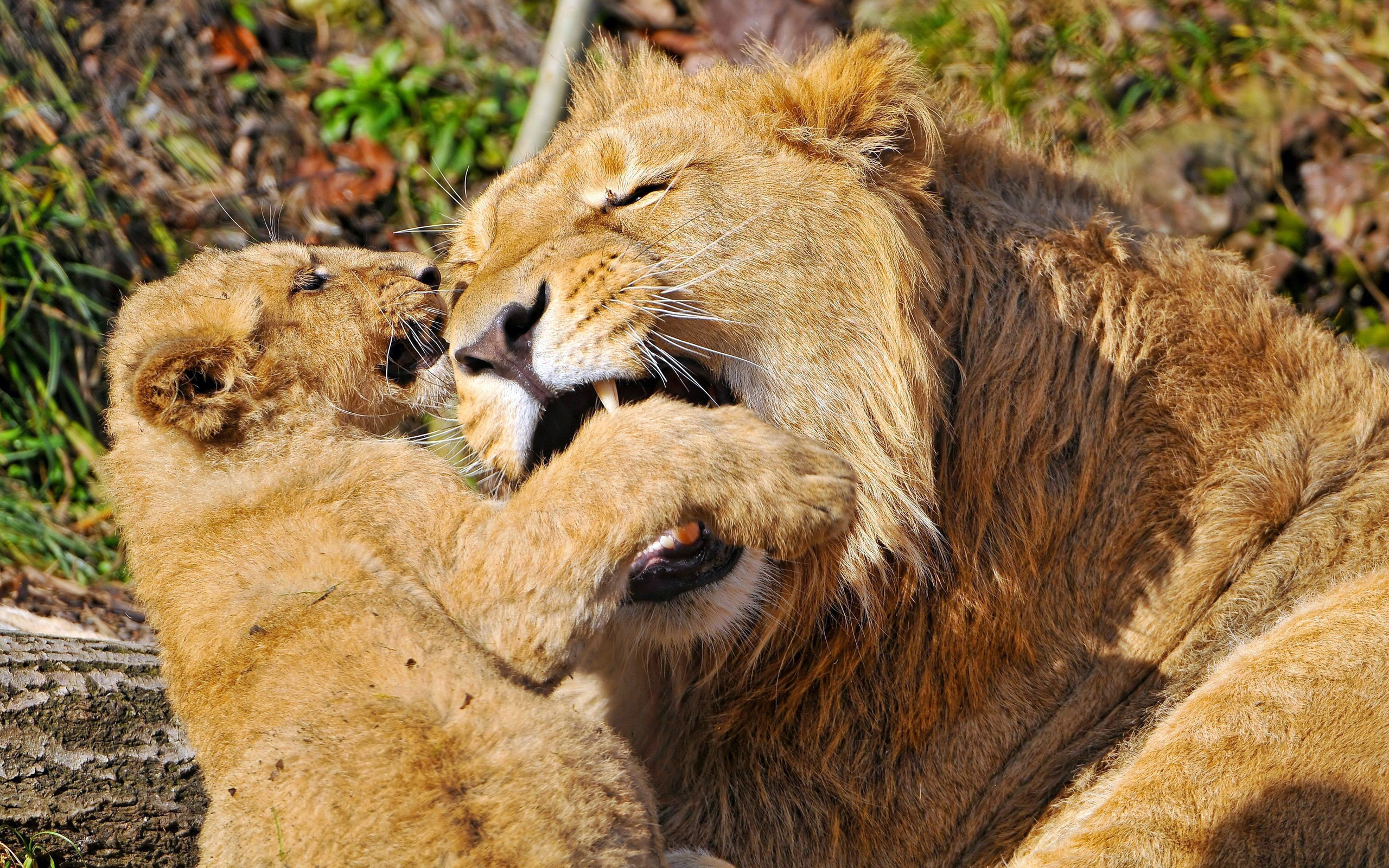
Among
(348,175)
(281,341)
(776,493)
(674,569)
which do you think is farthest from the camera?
(348,175)

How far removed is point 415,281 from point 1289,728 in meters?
2.51

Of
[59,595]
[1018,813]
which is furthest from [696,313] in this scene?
[59,595]

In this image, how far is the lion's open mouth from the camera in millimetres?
3039

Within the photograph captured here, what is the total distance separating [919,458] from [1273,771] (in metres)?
1.05

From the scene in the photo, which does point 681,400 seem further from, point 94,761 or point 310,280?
point 94,761

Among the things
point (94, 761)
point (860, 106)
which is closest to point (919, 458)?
point (860, 106)

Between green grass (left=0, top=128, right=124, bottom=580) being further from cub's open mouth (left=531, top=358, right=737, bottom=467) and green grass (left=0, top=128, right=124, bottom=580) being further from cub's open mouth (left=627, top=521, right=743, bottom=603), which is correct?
cub's open mouth (left=627, top=521, right=743, bottom=603)

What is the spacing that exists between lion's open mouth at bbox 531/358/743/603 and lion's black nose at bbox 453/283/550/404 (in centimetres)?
10

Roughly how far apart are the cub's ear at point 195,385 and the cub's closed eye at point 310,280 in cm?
32

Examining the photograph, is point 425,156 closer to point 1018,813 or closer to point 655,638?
point 655,638

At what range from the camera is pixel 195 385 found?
10.5ft

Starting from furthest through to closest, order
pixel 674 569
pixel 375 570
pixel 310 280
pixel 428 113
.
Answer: pixel 428 113 < pixel 310 280 < pixel 674 569 < pixel 375 570

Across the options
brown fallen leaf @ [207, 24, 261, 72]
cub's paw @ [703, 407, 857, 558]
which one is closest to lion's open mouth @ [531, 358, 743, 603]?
cub's paw @ [703, 407, 857, 558]

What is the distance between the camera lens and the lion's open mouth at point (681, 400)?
9.97 ft
